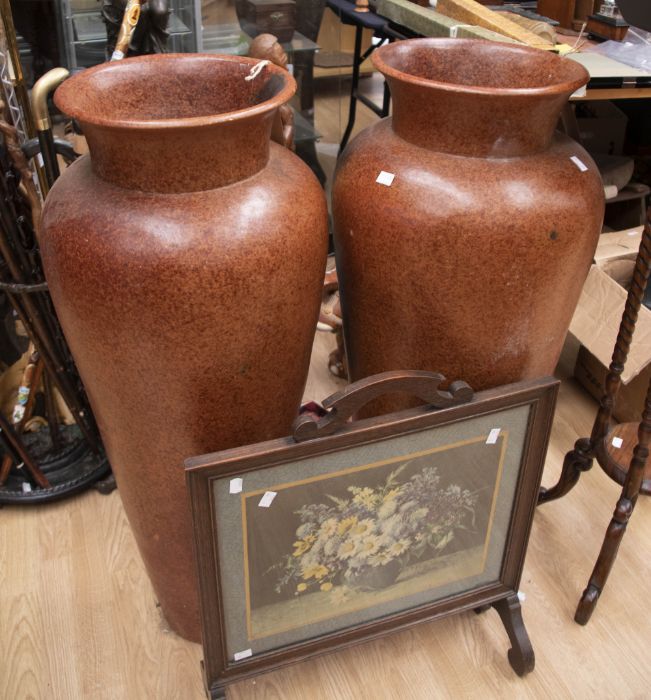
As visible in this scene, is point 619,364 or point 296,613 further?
point 619,364

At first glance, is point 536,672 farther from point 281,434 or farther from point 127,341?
point 127,341

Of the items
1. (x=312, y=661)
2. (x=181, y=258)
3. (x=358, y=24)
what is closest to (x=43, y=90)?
(x=181, y=258)

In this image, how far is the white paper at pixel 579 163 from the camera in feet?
3.71

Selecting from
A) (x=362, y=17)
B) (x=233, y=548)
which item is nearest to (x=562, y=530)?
(x=233, y=548)

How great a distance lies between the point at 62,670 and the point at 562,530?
1088 mm

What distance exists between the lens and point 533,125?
1077mm

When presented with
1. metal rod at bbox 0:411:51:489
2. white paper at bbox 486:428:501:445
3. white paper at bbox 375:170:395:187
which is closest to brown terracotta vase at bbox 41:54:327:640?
white paper at bbox 375:170:395:187

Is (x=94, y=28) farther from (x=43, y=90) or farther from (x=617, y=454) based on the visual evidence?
(x=617, y=454)

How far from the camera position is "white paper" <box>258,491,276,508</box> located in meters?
1.02

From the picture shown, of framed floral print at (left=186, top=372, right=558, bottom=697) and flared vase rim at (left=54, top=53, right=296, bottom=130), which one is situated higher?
flared vase rim at (left=54, top=53, right=296, bottom=130)

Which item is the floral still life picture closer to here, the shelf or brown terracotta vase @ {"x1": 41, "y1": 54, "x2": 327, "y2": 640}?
brown terracotta vase @ {"x1": 41, "y1": 54, "x2": 327, "y2": 640}

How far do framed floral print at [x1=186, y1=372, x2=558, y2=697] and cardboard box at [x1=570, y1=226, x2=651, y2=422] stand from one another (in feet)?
2.07

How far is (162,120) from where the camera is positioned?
3.05 ft

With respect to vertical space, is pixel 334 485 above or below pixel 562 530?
above
